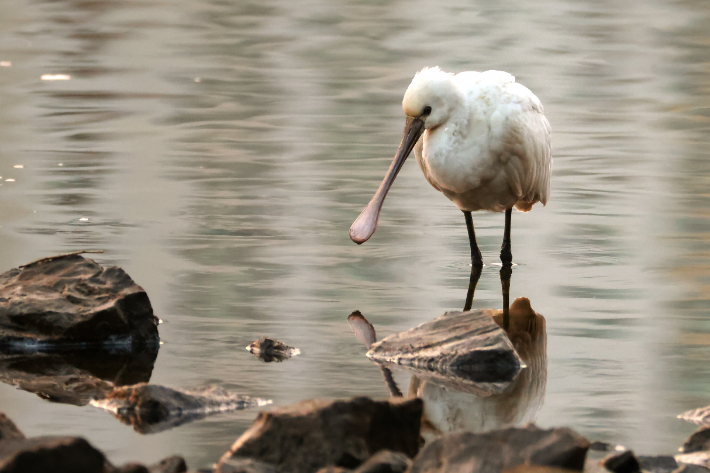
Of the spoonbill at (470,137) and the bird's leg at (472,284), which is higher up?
the spoonbill at (470,137)

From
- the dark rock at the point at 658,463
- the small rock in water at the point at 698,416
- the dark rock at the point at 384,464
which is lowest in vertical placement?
the small rock in water at the point at 698,416

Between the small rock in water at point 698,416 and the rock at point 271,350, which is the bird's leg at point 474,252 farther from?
the small rock in water at point 698,416

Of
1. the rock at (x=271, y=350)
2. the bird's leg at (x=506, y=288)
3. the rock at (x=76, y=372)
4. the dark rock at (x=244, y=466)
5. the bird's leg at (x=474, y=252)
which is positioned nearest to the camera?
the dark rock at (x=244, y=466)

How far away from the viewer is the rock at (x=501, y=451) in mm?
4582

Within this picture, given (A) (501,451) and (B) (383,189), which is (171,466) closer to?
(A) (501,451)

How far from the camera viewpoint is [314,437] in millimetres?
4969

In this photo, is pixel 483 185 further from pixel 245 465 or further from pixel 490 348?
pixel 245 465

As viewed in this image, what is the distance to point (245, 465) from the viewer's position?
15.9 feet

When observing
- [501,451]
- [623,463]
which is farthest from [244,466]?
[623,463]

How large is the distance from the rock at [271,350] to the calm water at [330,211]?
0.08 metres

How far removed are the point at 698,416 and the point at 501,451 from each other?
1763 millimetres

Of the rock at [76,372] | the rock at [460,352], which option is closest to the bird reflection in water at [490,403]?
the rock at [460,352]

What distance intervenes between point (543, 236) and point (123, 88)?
9336 millimetres

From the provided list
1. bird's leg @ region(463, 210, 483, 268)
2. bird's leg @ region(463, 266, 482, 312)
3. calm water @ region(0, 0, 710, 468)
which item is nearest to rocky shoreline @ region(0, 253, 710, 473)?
calm water @ region(0, 0, 710, 468)
